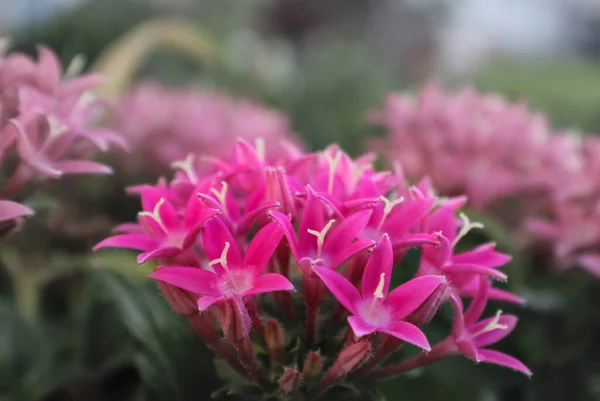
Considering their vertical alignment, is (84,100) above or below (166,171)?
above

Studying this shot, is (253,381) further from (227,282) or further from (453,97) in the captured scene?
(453,97)

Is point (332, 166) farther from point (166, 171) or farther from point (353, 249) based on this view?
point (166, 171)

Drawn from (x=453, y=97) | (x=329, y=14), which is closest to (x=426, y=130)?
(x=453, y=97)

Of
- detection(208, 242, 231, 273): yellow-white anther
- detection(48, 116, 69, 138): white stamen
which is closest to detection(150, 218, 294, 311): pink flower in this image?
detection(208, 242, 231, 273): yellow-white anther

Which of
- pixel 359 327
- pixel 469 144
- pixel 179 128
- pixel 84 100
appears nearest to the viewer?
pixel 359 327

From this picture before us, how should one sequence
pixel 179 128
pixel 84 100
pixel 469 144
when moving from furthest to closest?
pixel 179 128 → pixel 469 144 → pixel 84 100

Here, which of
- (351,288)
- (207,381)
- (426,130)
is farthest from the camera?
(426,130)

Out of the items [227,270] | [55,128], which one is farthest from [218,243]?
[55,128]
